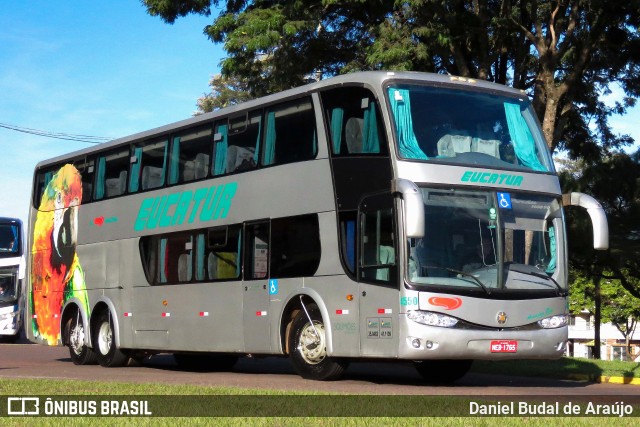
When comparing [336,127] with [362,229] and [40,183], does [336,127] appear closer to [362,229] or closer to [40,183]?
[362,229]

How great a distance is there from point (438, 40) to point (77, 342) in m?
9.49

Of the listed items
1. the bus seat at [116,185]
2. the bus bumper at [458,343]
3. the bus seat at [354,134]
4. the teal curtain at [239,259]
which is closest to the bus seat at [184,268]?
the teal curtain at [239,259]

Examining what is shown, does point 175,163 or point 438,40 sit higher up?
point 438,40

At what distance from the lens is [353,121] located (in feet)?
53.6

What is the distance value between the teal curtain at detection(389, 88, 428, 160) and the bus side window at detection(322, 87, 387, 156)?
25cm

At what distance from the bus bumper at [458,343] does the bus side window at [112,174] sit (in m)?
8.54

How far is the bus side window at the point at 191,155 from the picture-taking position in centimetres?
1956

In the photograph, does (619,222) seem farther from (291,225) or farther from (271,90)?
(291,225)

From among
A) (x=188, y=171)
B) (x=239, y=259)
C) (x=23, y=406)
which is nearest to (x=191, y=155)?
(x=188, y=171)

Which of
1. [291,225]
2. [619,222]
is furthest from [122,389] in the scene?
[619,222]

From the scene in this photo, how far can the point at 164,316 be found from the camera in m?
20.4

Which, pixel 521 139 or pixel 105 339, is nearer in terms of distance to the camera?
pixel 521 139

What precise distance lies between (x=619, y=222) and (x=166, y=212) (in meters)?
20.2

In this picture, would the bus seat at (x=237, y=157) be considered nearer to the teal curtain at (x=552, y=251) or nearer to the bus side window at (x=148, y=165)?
the bus side window at (x=148, y=165)
